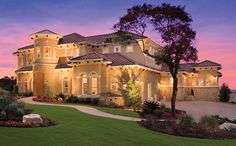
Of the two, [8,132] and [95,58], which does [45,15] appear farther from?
[8,132]

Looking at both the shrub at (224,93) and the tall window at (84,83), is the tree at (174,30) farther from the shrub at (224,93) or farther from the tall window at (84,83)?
the shrub at (224,93)

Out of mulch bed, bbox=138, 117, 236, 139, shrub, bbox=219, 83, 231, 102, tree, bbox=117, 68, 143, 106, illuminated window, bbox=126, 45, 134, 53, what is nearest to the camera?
mulch bed, bbox=138, 117, 236, 139

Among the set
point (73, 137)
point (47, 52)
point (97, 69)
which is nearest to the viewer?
point (73, 137)

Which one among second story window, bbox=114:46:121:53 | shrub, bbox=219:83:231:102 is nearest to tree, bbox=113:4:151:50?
second story window, bbox=114:46:121:53

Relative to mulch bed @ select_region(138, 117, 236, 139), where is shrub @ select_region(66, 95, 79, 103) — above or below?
above

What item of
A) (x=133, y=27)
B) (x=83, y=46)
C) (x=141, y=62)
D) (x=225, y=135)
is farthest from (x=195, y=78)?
(x=225, y=135)

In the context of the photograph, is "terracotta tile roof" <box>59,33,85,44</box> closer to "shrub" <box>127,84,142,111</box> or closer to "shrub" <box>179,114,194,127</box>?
"shrub" <box>127,84,142,111</box>

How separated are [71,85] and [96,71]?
6.50m


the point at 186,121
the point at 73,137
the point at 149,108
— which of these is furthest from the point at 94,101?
the point at 73,137

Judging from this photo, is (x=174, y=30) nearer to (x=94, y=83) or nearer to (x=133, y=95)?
(x=133, y=95)

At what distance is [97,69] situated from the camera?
35.6m

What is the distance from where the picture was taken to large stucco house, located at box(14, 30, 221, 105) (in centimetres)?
3609

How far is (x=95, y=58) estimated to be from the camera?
35.2 metres

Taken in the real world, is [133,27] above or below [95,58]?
above
